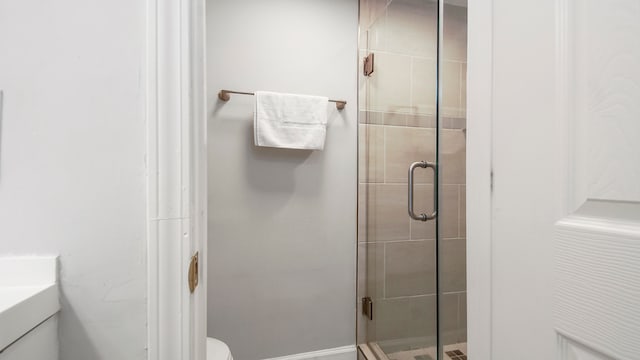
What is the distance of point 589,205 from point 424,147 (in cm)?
92

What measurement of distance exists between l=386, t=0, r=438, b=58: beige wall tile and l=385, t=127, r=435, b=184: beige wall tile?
0.36 m

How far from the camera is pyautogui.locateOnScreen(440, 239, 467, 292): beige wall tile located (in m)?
1.19

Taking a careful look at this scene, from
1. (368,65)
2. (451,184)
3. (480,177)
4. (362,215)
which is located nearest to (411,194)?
(451,184)

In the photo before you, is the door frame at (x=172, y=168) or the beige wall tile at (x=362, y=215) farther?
the beige wall tile at (x=362, y=215)

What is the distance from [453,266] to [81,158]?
126 cm

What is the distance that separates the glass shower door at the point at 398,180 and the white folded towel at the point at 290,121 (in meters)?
0.30

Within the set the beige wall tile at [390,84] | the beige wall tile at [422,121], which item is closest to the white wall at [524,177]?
the beige wall tile at [422,121]

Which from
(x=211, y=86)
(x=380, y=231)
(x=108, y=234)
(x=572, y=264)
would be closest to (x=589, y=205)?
(x=572, y=264)

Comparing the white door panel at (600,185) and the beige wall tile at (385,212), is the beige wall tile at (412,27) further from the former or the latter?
the white door panel at (600,185)

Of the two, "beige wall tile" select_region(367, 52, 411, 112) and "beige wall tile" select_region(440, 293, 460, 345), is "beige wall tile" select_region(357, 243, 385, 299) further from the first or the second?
"beige wall tile" select_region(367, 52, 411, 112)

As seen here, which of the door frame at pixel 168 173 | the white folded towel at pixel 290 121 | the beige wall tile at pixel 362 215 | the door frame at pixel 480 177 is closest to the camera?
the door frame at pixel 168 173

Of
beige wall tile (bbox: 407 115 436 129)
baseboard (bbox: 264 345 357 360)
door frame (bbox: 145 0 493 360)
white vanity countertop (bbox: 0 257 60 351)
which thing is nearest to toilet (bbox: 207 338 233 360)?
baseboard (bbox: 264 345 357 360)

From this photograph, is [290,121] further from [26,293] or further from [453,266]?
[26,293]

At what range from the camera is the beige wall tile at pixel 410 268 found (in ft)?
4.30
